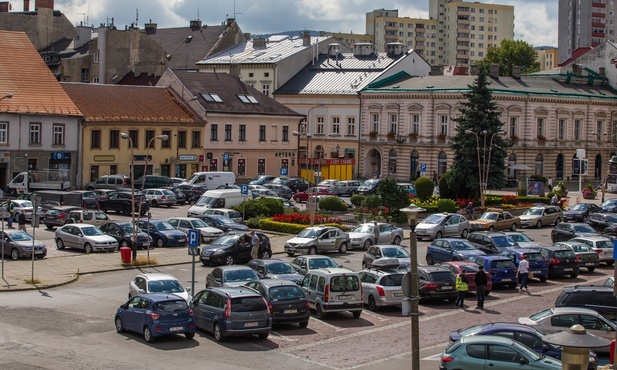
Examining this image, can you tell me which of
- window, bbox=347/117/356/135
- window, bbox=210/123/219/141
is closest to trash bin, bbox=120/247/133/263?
window, bbox=210/123/219/141

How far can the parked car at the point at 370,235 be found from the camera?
4828 centimetres

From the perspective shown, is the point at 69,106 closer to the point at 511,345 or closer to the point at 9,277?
the point at 9,277

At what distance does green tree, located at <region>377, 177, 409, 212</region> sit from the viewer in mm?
56344

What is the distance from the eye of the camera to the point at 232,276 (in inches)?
1270

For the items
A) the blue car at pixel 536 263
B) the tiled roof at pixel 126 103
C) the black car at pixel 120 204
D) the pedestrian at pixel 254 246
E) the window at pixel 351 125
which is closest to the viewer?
the blue car at pixel 536 263

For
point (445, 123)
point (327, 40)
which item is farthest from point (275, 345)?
point (327, 40)

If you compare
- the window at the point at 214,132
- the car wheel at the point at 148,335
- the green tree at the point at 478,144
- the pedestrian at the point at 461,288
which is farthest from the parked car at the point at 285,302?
the window at the point at 214,132

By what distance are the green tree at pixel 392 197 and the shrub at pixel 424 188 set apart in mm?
8353

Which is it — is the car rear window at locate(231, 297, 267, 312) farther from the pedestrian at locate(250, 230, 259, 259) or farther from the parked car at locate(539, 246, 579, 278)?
the parked car at locate(539, 246, 579, 278)

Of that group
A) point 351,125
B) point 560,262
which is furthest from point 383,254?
point 351,125

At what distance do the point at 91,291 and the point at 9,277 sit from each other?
4242 mm

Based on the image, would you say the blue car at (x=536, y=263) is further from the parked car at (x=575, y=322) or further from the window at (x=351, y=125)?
the window at (x=351, y=125)

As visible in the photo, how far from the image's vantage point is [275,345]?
27.2 m

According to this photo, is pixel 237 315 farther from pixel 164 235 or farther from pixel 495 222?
pixel 495 222
